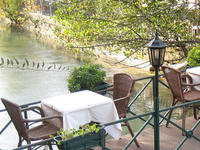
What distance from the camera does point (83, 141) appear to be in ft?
12.5

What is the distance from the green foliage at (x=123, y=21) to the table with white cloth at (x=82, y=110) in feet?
15.5

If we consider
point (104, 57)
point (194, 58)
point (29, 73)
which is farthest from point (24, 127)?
point (104, 57)

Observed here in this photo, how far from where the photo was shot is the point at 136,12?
31.9 ft

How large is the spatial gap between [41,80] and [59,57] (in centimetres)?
526

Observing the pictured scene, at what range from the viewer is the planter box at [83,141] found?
370cm

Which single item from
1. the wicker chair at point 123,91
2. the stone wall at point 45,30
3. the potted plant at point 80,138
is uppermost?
the stone wall at point 45,30

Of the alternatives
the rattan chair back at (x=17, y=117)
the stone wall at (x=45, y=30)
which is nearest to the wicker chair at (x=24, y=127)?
the rattan chair back at (x=17, y=117)

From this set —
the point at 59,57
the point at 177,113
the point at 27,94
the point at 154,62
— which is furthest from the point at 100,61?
the point at 154,62

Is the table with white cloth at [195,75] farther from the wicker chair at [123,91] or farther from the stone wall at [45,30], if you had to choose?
the stone wall at [45,30]

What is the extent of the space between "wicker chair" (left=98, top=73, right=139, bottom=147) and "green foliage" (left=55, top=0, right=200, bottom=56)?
399 cm

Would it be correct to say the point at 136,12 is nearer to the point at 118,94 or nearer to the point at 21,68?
the point at 118,94

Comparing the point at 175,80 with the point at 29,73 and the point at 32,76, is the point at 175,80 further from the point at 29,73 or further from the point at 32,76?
the point at 29,73

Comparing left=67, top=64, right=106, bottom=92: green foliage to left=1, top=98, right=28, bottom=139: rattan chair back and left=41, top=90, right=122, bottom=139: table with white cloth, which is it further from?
left=1, top=98, right=28, bottom=139: rattan chair back

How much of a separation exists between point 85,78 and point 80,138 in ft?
15.5
